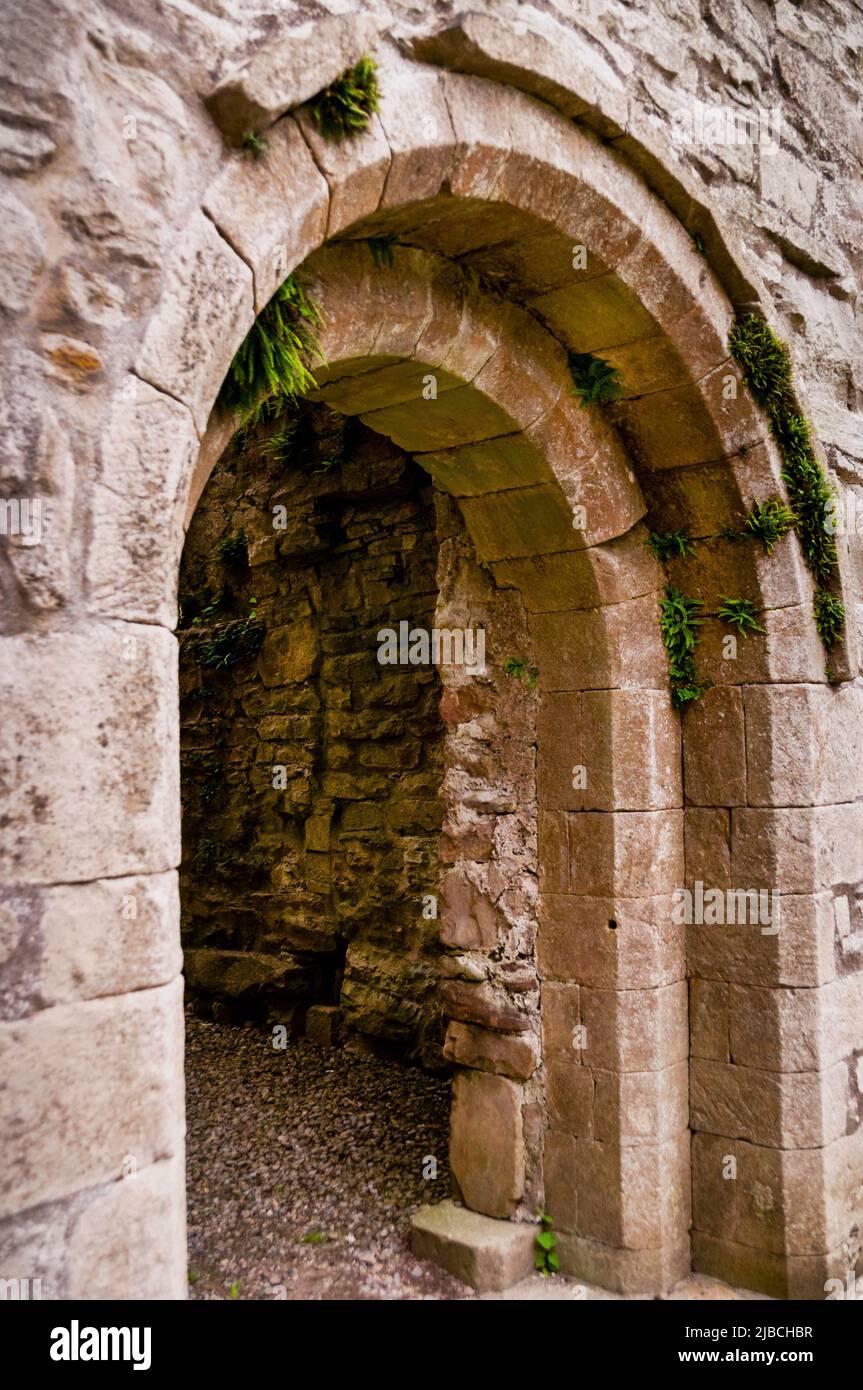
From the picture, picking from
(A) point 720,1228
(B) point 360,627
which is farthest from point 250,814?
(A) point 720,1228

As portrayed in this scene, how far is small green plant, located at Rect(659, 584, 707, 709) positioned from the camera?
3.55 meters

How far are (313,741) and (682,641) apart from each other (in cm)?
254

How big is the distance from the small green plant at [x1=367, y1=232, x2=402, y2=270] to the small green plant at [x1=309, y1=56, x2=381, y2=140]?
579 millimetres

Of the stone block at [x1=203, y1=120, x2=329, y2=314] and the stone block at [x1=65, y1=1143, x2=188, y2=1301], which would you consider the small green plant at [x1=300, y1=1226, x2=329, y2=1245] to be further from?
the stone block at [x1=203, y1=120, x2=329, y2=314]

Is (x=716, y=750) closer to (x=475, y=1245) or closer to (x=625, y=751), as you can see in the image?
(x=625, y=751)

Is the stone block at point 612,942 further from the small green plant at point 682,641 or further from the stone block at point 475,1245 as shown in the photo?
the stone block at point 475,1245

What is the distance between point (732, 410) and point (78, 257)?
2.17 metres

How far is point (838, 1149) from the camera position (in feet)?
11.0

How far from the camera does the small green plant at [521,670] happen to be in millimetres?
3662

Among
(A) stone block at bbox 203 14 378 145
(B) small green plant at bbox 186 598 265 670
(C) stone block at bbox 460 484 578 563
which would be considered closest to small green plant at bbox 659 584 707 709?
(C) stone block at bbox 460 484 578 563

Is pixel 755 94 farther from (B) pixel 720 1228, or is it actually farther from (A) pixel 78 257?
(B) pixel 720 1228

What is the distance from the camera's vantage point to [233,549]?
625cm

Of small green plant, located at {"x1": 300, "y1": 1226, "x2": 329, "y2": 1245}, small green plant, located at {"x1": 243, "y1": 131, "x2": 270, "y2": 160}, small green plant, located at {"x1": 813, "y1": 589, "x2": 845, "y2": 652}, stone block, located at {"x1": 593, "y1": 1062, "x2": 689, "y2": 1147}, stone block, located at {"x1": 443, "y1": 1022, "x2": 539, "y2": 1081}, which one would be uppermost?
small green plant, located at {"x1": 243, "y1": 131, "x2": 270, "y2": 160}

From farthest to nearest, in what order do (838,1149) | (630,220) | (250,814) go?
(250,814) → (838,1149) → (630,220)
